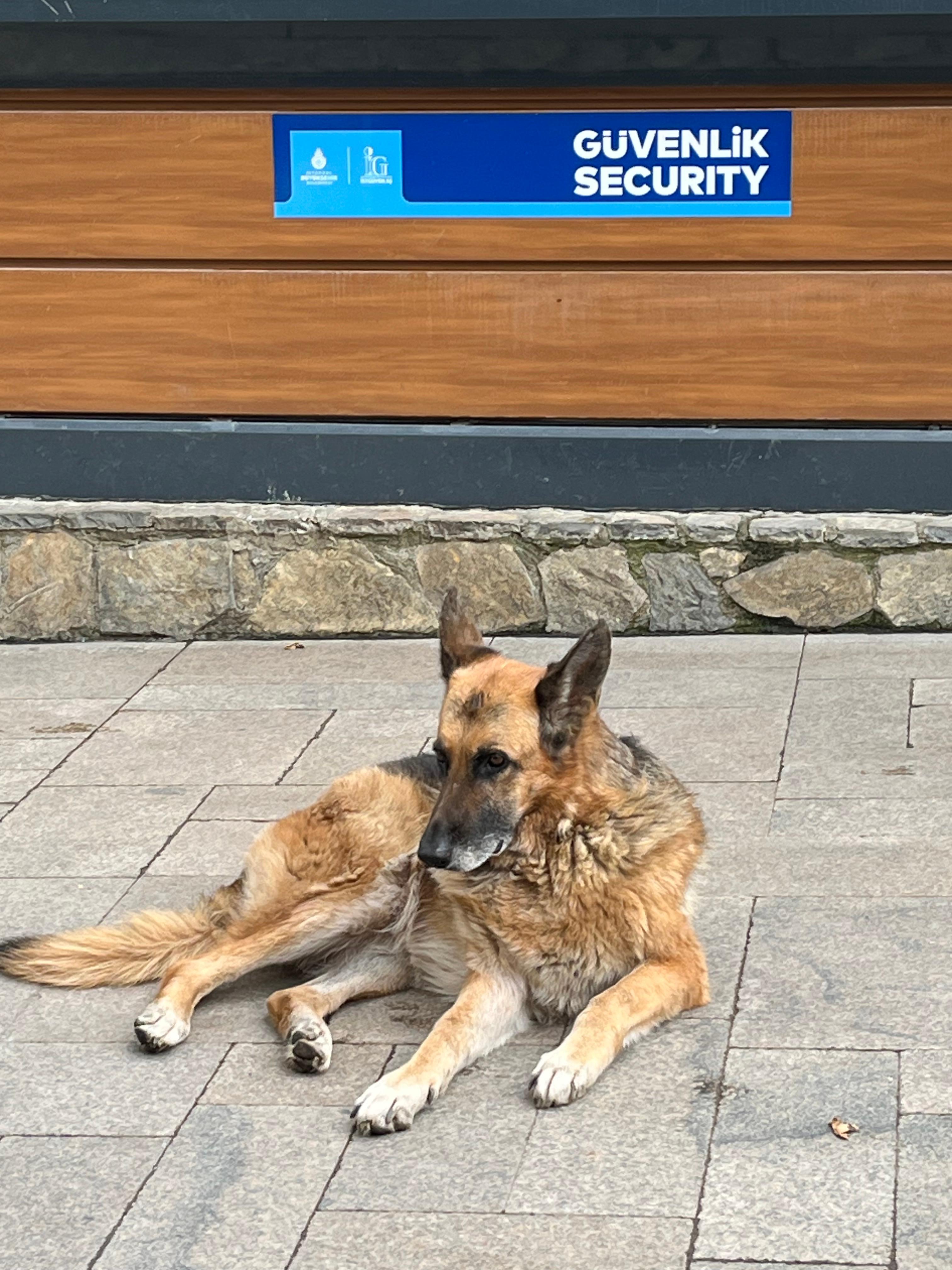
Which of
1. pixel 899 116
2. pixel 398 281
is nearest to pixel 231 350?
pixel 398 281

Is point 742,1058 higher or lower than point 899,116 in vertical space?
lower

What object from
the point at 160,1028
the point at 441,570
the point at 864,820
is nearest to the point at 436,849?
the point at 160,1028

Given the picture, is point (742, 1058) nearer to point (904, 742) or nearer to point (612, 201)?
point (904, 742)

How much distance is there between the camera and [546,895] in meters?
4.78

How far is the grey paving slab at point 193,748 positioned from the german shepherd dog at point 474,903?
6.06ft

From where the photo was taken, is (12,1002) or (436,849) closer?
(436,849)

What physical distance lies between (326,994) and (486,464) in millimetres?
4267

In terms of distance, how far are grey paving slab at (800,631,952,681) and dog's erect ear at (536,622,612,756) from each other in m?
3.37

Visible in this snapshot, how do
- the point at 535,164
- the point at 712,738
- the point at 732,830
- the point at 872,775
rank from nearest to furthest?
the point at 732,830 → the point at 872,775 → the point at 712,738 → the point at 535,164

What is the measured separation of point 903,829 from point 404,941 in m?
2.00

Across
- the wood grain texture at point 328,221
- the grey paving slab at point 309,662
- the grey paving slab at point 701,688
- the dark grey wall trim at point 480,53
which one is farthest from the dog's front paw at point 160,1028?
the dark grey wall trim at point 480,53

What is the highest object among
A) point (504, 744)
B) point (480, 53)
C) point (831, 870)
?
point (480, 53)

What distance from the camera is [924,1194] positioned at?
12.5 feet

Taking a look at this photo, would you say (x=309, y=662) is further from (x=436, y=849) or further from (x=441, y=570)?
(x=436, y=849)
